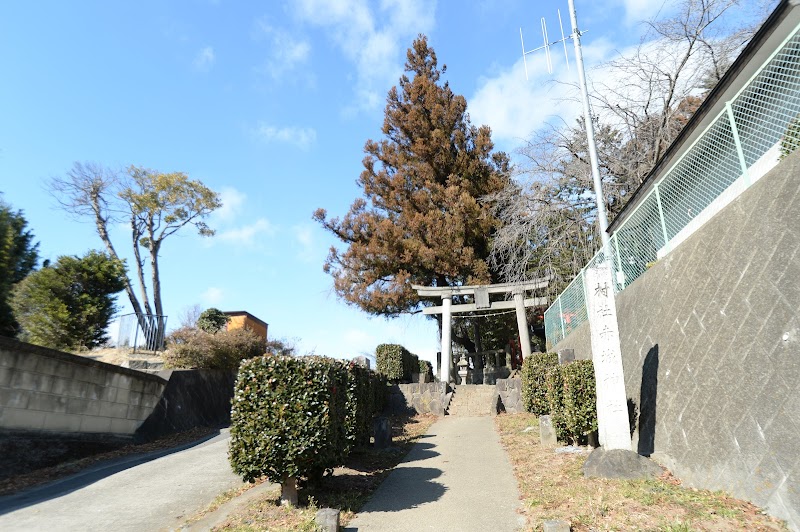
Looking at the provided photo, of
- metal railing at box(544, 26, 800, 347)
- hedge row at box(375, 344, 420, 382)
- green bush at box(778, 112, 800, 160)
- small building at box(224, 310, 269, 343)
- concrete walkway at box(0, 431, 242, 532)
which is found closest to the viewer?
green bush at box(778, 112, 800, 160)

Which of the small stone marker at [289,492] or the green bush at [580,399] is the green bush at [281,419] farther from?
the green bush at [580,399]

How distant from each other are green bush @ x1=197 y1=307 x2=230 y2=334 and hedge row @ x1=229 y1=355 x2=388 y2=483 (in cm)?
1356

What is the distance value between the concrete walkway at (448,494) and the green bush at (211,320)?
11.4m

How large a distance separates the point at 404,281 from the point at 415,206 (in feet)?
12.7

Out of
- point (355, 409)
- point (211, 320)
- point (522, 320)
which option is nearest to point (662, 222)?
point (355, 409)

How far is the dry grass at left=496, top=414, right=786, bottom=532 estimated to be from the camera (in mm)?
4250

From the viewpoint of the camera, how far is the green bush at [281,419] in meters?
5.25

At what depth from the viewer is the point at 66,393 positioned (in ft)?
30.1

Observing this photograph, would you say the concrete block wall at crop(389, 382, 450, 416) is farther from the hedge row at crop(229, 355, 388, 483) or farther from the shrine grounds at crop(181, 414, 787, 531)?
the hedge row at crop(229, 355, 388, 483)

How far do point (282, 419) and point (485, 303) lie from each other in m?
14.1

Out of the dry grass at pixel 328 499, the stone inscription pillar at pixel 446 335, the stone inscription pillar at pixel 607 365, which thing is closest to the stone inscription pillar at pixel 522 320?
the stone inscription pillar at pixel 446 335

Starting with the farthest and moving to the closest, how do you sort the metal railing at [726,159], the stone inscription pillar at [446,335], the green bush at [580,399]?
the stone inscription pillar at [446,335] → the green bush at [580,399] → the metal railing at [726,159]

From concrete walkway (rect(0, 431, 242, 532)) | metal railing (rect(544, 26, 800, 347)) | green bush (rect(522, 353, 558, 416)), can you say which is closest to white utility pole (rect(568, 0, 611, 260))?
metal railing (rect(544, 26, 800, 347))

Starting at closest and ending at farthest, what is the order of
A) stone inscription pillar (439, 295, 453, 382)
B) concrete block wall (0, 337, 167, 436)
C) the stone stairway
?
concrete block wall (0, 337, 167, 436)
the stone stairway
stone inscription pillar (439, 295, 453, 382)
